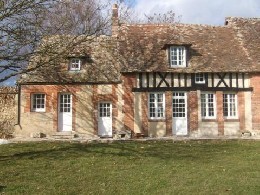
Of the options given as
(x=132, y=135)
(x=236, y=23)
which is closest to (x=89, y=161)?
(x=132, y=135)

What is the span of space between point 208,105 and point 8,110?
1292 cm

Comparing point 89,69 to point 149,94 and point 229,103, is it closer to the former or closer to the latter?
point 149,94

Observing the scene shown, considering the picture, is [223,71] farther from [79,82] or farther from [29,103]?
[29,103]

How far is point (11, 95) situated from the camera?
2545cm

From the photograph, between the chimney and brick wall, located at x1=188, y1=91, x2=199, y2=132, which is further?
the chimney

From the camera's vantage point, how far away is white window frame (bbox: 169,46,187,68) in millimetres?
23406

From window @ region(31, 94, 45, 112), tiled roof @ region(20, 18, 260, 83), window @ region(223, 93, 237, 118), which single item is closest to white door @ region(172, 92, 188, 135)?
tiled roof @ region(20, 18, 260, 83)

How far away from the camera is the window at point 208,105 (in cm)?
2322

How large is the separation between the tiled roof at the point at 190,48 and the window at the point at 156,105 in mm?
1638

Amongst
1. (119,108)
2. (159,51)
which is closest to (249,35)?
(159,51)

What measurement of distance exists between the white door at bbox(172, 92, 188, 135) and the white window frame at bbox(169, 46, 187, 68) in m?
1.82

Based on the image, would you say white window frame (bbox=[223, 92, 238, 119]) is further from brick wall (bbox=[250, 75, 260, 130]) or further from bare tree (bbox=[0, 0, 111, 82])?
bare tree (bbox=[0, 0, 111, 82])

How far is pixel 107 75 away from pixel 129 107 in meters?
2.55

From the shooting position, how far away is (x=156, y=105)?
23.0 metres
